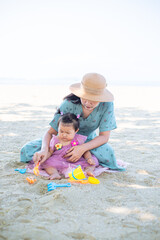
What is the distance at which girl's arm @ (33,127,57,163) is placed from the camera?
90.7 inches

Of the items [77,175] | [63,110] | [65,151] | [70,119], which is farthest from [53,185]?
[63,110]

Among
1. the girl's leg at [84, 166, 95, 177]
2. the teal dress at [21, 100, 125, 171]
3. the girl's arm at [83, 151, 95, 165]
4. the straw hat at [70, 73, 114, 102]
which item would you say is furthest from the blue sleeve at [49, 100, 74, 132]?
the girl's leg at [84, 166, 95, 177]

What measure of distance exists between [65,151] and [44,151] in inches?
8.8

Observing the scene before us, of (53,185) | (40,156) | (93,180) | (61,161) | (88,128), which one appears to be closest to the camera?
(53,185)

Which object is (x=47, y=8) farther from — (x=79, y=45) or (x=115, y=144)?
(x=115, y=144)

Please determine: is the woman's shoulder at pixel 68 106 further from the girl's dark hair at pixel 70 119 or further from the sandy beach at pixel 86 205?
the sandy beach at pixel 86 205

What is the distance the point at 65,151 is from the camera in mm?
2443

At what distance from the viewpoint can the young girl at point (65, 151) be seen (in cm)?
234

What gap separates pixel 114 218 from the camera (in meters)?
1.54

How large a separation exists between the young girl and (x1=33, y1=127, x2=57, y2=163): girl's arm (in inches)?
1.9

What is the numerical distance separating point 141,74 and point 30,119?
28268mm

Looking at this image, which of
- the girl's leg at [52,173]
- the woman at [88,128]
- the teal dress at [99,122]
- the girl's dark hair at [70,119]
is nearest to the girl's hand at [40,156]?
the woman at [88,128]

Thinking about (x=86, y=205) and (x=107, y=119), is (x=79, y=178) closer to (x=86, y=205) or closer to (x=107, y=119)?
(x=86, y=205)

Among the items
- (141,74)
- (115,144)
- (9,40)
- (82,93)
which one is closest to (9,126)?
(115,144)
